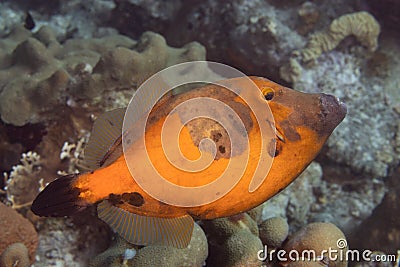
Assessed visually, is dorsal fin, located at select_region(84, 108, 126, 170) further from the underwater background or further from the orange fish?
the underwater background

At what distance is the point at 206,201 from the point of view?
193 cm

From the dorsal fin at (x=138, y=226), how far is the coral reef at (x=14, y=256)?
117cm

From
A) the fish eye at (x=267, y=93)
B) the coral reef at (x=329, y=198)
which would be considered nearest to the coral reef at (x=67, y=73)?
the fish eye at (x=267, y=93)

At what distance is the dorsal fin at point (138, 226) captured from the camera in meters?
1.98

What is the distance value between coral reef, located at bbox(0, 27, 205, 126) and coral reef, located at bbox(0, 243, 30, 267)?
4.68 ft

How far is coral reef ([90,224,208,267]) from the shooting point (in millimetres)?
2484

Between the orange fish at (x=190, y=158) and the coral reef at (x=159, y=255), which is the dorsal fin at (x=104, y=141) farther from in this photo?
the coral reef at (x=159, y=255)

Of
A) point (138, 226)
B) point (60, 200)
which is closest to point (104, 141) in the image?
point (60, 200)

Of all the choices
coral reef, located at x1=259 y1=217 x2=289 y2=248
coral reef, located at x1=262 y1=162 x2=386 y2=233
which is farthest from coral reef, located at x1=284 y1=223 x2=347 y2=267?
coral reef, located at x1=262 y1=162 x2=386 y2=233

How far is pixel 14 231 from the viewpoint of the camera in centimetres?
296

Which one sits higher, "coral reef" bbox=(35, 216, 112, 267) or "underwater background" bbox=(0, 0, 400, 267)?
"underwater background" bbox=(0, 0, 400, 267)

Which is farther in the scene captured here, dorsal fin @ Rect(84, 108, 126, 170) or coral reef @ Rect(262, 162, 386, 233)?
coral reef @ Rect(262, 162, 386, 233)

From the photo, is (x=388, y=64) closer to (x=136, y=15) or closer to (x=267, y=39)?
(x=267, y=39)

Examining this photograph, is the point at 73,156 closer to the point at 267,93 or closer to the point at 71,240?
the point at 71,240
